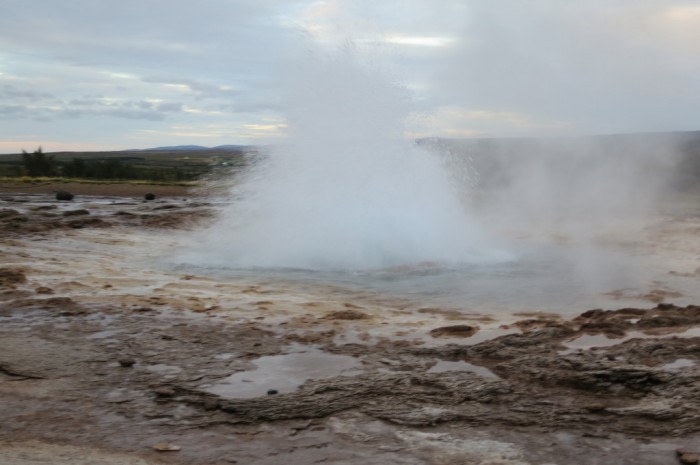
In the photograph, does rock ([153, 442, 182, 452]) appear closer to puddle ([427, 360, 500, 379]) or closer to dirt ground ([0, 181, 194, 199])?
puddle ([427, 360, 500, 379])

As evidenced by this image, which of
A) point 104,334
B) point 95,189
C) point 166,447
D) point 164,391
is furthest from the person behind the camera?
point 95,189

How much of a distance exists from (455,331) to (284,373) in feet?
5.36

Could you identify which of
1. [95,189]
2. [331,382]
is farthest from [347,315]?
[95,189]

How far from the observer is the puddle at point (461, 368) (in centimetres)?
425

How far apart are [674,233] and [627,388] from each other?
32.0 ft

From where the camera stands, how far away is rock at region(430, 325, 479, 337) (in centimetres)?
529

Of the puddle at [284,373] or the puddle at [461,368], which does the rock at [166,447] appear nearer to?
the puddle at [284,373]

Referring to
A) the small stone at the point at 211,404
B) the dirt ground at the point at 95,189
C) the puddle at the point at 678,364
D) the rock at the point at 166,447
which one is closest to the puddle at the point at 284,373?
the small stone at the point at 211,404

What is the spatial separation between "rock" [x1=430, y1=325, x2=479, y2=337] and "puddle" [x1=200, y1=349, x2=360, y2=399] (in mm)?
956

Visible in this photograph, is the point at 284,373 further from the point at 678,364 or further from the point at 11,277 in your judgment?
the point at 11,277

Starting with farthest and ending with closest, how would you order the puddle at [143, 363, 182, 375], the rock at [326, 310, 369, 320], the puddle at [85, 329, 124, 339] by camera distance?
the rock at [326, 310, 369, 320], the puddle at [85, 329, 124, 339], the puddle at [143, 363, 182, 375]

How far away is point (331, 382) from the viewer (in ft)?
13.4

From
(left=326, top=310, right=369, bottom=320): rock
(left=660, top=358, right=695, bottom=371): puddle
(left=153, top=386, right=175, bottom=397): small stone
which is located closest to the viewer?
(left=153, top=386, right=175, bottom=397): small stone

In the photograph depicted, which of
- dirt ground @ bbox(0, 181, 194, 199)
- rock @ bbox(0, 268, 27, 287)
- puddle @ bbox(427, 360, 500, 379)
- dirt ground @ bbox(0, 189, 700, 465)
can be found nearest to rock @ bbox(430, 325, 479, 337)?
dirt ground @ bbox(0, 189, 700, 465)
